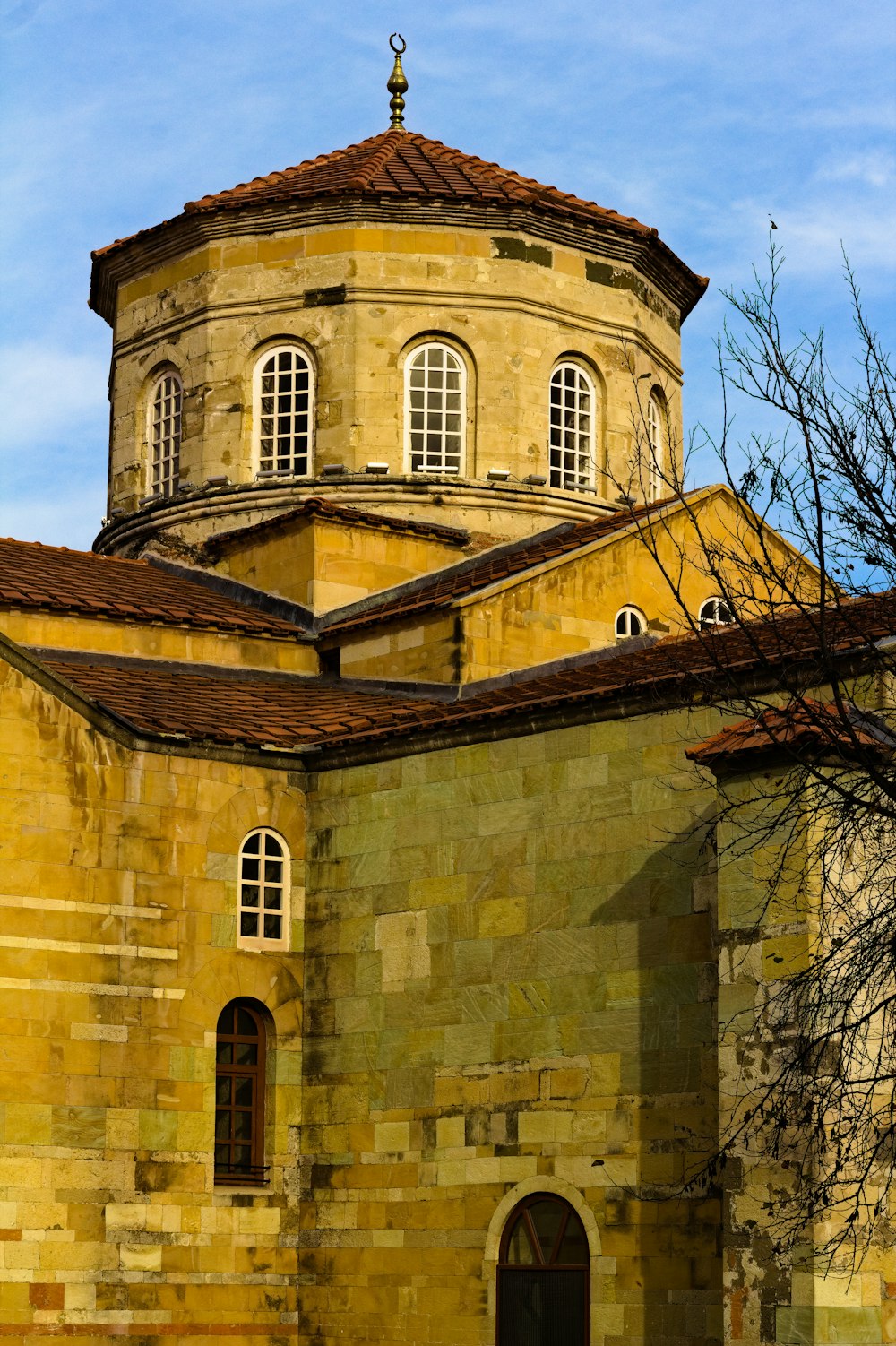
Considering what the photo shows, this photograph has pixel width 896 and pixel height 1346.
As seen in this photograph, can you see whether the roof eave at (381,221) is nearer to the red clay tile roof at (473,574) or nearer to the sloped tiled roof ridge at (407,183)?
the sloped tiled roof ridge at (407,183)

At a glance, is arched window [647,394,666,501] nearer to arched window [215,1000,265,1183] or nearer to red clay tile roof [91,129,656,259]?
red clay tile roof [91,129,656,259]

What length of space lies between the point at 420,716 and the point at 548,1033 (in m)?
3.47

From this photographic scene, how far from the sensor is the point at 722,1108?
56.3 feet

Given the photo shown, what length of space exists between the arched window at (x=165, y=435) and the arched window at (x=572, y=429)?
459cm

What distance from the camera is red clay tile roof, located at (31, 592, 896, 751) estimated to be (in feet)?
62.8

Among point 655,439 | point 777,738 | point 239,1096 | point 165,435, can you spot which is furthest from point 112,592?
point 777,738

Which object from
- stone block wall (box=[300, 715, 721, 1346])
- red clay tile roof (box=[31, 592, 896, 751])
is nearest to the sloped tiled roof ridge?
red clay tile roof (box=[31, 592, 896, 751])

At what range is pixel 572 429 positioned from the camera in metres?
27.3

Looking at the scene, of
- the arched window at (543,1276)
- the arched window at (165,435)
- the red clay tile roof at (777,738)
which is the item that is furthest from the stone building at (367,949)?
the arched window at (165,435)

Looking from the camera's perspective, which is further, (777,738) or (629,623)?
(629,623)

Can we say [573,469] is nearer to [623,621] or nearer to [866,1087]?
[623,621]

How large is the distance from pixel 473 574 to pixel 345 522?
69.8 inches

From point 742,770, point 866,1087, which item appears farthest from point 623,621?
point 866,1087

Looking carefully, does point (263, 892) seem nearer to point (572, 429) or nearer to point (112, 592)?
point (112, 592)
